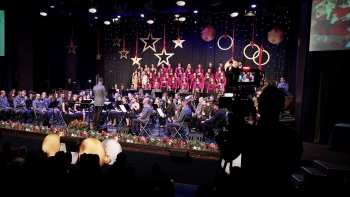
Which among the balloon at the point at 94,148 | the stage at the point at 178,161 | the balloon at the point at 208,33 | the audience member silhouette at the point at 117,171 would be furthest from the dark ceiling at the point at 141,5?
the audience member silhouette at the point at 117,171

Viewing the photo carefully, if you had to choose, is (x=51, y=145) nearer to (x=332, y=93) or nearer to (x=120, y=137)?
(x=120, y=137)

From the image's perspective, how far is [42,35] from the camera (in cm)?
1742

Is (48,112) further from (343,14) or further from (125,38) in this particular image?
(343,14)

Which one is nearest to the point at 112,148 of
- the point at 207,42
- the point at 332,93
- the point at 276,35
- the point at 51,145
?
the point at 51,145

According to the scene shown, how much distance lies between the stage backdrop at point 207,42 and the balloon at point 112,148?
9770mm

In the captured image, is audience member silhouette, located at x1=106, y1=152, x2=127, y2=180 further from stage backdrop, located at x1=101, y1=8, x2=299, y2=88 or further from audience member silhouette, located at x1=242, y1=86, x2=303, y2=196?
stage backdrop, located at x1=101, y1=8, x2=299, y2=88

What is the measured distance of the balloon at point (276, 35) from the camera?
15.5 meters

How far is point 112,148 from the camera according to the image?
7.38m

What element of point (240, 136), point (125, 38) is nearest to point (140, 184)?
point (240, 136)

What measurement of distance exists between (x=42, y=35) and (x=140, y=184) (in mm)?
16729

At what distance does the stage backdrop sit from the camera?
51.7ft

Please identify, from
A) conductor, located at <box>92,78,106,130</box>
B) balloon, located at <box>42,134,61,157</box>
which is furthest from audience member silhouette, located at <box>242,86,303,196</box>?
conductor, located at <box>92,78,106,130</box>

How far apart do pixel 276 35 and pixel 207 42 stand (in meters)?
4.21

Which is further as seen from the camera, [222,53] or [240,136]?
[222,53]
